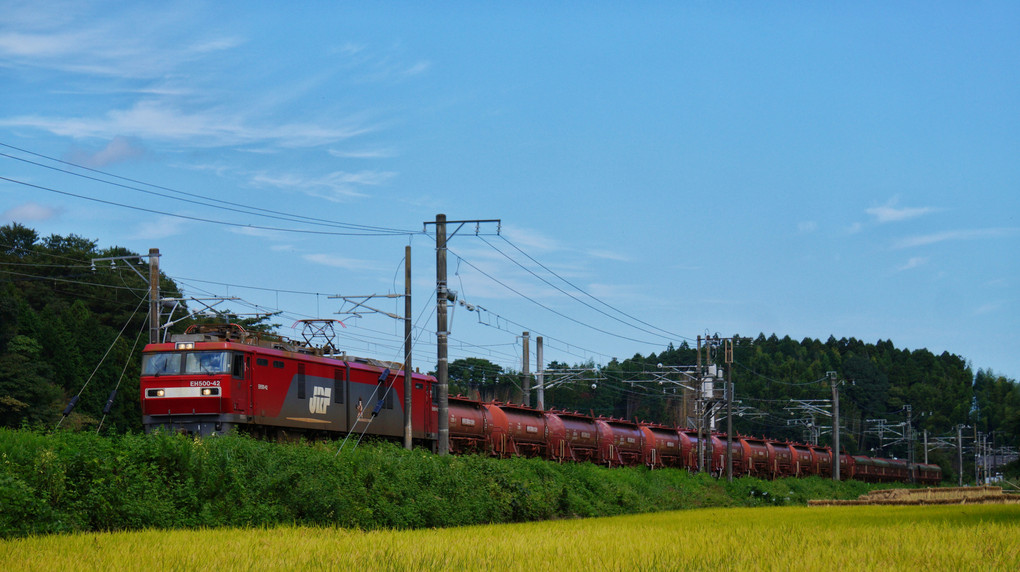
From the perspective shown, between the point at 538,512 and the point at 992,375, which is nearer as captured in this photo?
the point at 538,512

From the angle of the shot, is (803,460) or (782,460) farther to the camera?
(803,460)

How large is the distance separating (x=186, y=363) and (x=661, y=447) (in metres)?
34.8

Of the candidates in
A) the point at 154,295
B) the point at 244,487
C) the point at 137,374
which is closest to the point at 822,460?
the point at 137,374

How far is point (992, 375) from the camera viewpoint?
5266 inches

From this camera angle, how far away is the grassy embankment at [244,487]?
64.4ft

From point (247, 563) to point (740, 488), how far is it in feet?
155

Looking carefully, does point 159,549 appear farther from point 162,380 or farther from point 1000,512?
point 1000,512

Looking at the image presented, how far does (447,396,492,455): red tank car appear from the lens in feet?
137

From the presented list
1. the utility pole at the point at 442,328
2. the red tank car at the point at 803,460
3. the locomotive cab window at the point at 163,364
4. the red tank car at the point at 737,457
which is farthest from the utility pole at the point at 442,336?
the red tank car at the point at 803,460

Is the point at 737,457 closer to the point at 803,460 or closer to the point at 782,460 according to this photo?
the point at 782,460

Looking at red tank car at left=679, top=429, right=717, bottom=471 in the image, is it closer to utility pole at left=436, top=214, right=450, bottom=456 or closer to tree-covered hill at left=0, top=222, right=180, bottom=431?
utility pole at left=436, top=214, right=450, bottom=456

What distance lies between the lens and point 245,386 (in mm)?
31797

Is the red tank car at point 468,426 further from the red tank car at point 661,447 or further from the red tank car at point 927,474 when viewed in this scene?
the red tank car at point 927,474

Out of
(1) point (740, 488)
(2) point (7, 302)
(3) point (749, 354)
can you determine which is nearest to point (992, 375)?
(3) point (749, 354)
